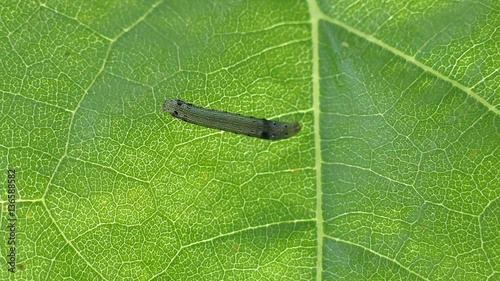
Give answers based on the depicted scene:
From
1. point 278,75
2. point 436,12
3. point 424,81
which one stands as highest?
point 436,12

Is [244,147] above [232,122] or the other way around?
the other way around

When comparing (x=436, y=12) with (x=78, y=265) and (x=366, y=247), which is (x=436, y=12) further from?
(x=78, y=265)

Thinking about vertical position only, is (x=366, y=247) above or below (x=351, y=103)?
below

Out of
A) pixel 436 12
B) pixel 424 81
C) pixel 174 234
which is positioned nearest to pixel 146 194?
pixel 174 234
